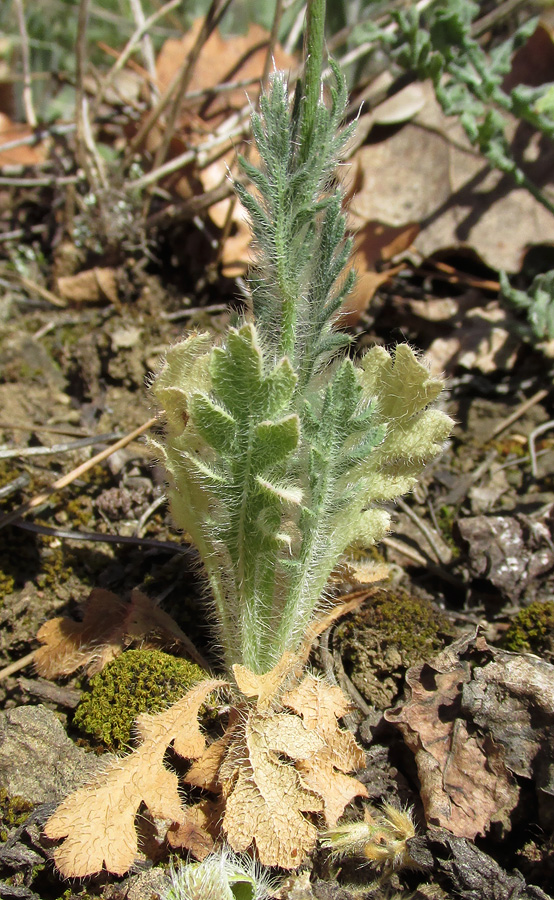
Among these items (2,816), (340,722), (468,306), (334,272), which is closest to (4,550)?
(2,816)

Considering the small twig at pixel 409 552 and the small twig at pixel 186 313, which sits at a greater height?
the small twig at pixel 186 313

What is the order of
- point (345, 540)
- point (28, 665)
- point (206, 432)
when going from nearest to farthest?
1. point (206, 432)
2. point (345, 540)
3. point (28, 665)

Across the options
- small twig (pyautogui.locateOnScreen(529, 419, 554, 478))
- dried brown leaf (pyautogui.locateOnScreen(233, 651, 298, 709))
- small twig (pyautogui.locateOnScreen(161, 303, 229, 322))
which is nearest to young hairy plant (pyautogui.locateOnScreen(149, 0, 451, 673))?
dried brown leaf (pyautogui.locateOnScreen(233, 651, 298, 709))

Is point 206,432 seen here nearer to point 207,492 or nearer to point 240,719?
point 207,492

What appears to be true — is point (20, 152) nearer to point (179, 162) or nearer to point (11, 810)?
point (179, 162)

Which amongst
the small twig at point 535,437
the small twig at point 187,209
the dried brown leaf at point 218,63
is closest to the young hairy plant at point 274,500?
the small twig at point 535,437

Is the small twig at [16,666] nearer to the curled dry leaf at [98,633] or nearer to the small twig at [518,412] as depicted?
the curled dry leaf at [98,633]

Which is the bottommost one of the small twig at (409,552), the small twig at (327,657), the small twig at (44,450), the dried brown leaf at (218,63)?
the small twig at (327,657)
